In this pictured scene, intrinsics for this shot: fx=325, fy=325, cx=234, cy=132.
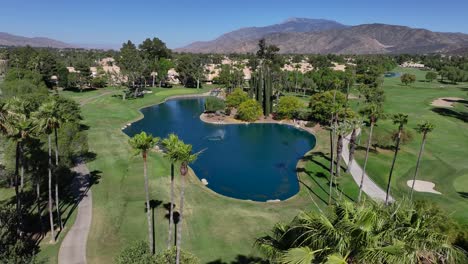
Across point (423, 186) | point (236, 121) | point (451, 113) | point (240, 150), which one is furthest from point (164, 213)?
point (451, 113)

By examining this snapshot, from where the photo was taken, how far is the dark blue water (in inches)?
2020

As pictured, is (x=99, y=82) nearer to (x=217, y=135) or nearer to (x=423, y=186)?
(x=217, y=135)

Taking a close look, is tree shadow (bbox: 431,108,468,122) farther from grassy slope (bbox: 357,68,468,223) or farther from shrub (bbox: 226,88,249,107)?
shrub (bbox: 226,88,249,107)

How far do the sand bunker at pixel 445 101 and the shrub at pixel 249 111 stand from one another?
58.7m

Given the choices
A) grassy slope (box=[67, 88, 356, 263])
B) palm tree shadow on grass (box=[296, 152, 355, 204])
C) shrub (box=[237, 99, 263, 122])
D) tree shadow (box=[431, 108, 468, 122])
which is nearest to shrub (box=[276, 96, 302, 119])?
shrub (box=[237, 99, 263, 122])

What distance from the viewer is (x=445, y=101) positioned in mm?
109938

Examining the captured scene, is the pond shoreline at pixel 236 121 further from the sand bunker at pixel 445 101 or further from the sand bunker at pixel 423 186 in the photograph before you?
the sand bunker at pixel 445 101

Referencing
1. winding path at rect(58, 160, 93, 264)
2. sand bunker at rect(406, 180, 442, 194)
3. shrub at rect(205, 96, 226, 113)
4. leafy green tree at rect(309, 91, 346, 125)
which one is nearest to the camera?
winding path at rect(58, 160, 93, 264)

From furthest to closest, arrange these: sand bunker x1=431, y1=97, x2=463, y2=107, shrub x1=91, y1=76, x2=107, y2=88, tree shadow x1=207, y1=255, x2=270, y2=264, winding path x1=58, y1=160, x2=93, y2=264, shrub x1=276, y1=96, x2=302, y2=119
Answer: shrub x1=91, y1=76, x2=107, y2=88 < sand bunker x1=431, y1=97, x2=463, y2=107 < shrub x1=276, y1=96, x2=302, y2=119 < winding path x1=58, y1=160, x2=93, y2=264 < tree shadow x1=207, y1=255, x2=270, y2=264

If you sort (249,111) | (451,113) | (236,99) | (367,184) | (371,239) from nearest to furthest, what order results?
(371,239), (367,184), (249,111), (451,113), (236,99)

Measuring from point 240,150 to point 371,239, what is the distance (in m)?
60.1

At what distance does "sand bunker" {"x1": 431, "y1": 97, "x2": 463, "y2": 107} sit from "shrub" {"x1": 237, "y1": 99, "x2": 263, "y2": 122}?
5871cm

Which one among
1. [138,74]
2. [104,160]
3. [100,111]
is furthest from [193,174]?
[138,74]

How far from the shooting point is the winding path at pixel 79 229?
99.6ft
